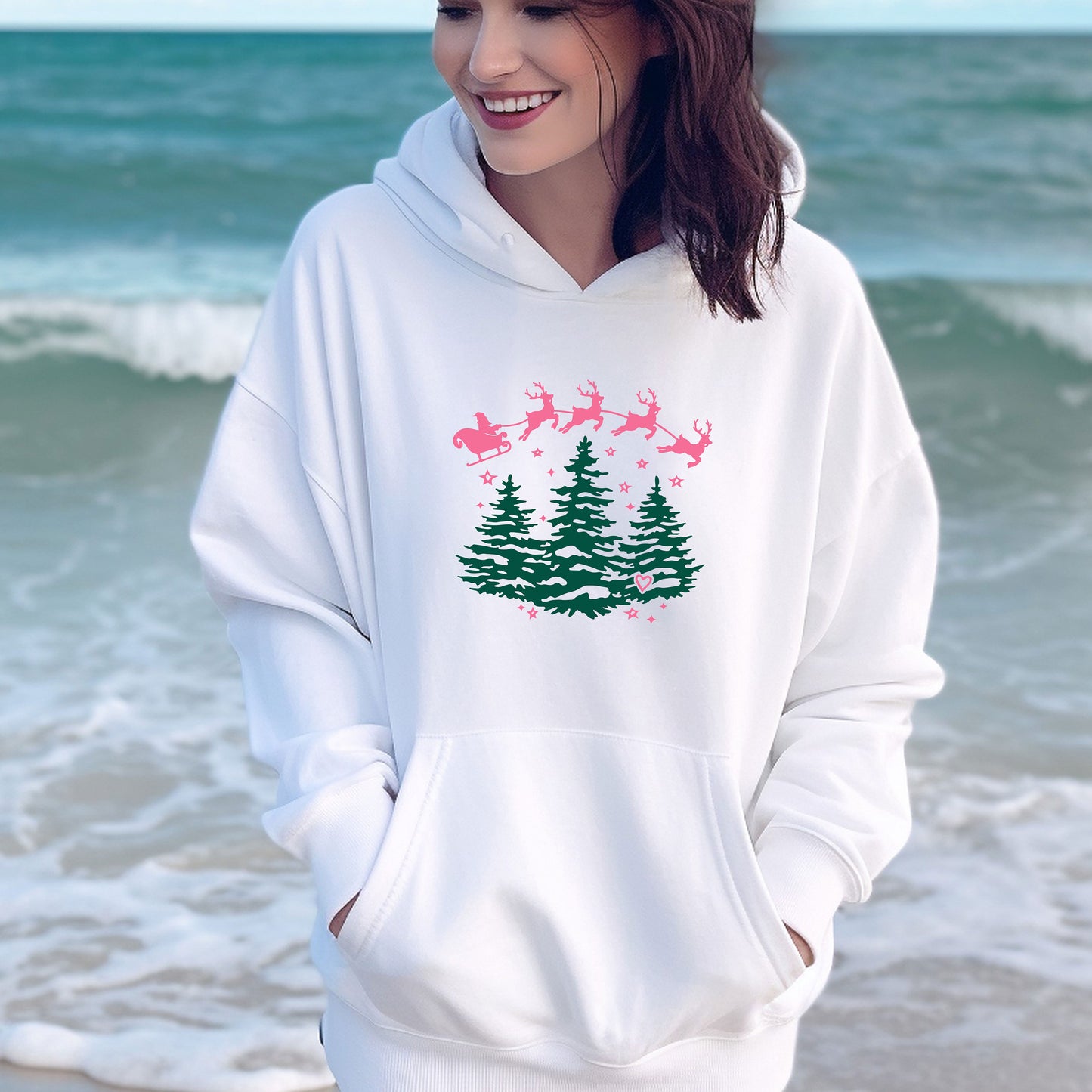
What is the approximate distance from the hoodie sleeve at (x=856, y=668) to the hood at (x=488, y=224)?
0.21m

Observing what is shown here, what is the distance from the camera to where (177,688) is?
494 cm

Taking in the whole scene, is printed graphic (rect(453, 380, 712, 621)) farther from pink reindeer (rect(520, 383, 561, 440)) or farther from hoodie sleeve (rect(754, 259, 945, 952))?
hoodie sleeve (rect(754, 259, 945, 952))

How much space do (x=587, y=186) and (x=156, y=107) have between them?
18503 mm

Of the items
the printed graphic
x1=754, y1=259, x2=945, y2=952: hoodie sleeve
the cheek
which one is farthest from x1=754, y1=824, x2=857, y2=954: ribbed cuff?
the cheek

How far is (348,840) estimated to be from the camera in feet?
5.02

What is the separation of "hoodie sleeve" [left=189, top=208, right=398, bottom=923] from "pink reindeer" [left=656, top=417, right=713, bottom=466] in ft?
1.20

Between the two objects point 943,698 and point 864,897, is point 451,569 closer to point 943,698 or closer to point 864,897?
point 864,897

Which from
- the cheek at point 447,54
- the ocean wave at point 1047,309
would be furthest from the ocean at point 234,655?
the cheek at point 447,54

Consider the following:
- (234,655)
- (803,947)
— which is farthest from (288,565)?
(234,655)

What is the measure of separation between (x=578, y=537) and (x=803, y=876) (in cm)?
44

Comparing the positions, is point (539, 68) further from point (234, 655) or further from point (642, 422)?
point (234, 655)

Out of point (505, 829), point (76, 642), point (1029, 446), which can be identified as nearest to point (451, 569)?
point (505, 829)

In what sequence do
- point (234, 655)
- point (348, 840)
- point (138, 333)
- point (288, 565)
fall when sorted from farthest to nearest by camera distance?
point (138, 333) < point (234, 655) < point (288, 565) < point (348, 840)

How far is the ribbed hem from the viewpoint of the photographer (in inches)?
61.1
